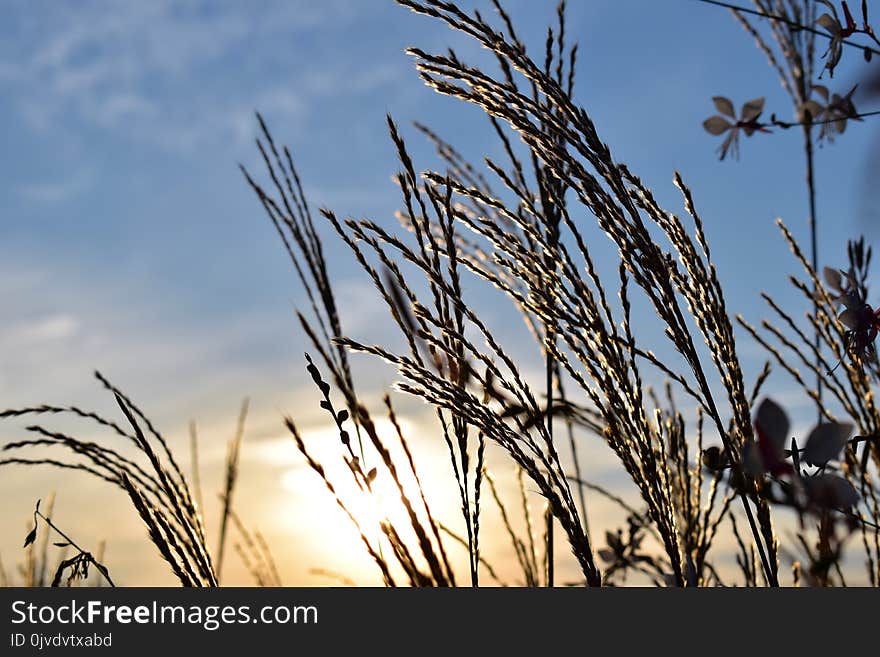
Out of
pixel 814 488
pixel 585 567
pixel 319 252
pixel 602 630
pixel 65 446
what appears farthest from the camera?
pixel 319 252

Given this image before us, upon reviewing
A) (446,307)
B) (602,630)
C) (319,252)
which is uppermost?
(319,252)

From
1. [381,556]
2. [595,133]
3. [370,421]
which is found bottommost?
[381,556]

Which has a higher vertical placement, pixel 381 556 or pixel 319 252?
pixel 319 252

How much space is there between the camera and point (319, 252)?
1.65 metres

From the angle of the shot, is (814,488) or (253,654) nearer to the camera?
(814,488)

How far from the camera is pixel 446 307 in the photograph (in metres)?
1.28

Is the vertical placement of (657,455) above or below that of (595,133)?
below

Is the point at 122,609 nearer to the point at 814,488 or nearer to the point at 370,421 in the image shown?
the point at 370,421

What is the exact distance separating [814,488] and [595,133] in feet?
2.08

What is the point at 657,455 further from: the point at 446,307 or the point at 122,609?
the point at 122,609

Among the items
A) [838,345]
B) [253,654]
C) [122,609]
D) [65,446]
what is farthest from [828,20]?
[65,446]

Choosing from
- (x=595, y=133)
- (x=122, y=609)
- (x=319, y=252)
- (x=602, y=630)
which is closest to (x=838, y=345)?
(x=595, y=133)

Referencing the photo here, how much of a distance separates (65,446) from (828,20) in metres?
1.44

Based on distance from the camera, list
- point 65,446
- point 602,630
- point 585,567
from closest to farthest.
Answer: point 602,630 → point 585,567 → point 65,446
